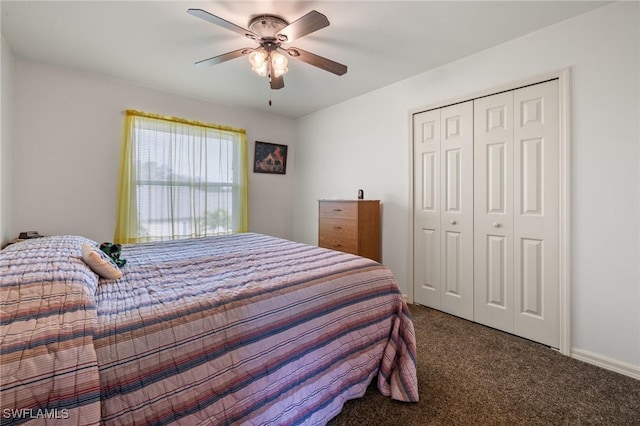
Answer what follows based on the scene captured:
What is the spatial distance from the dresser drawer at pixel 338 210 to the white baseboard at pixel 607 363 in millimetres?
2056

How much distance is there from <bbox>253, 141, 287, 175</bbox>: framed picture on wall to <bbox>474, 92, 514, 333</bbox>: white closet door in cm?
281

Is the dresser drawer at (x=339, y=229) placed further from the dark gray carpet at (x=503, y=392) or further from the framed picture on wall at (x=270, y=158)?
the framed picture on wall at (x=270, y=158)

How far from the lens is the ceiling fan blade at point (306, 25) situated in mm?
1579

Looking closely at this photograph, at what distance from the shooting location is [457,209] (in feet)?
8.75

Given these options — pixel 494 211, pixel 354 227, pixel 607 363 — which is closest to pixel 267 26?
pixel 354 227

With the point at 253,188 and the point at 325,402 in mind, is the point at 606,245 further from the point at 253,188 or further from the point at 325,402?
the point at 253,188

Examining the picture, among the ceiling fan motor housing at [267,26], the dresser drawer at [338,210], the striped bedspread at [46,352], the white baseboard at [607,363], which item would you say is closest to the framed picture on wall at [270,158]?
the dresser drawer at [338,210]

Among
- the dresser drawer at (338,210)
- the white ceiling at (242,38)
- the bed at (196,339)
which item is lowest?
the bed at (196,339)

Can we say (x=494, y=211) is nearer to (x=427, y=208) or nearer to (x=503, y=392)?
(x=427, y=208)

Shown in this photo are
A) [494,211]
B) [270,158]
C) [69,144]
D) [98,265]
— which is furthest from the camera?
[270,158]

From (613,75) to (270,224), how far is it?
3.92m

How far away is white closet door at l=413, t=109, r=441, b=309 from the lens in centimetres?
281

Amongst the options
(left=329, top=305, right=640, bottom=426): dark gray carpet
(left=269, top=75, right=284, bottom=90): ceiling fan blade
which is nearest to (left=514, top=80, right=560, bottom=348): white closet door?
(left=329, top=305, right=640, bottom=426): dark gray carpet

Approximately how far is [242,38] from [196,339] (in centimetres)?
227
